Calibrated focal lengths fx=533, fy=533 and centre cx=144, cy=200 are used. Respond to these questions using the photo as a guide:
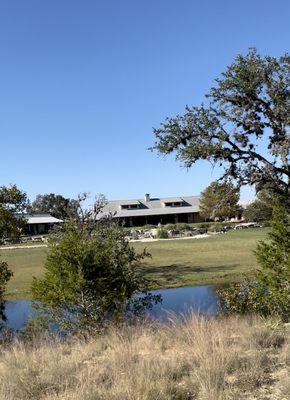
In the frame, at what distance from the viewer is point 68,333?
1134 cm

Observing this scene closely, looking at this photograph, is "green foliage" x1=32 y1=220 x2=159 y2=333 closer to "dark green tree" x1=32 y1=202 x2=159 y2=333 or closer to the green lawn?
"dark green tree" x1=32 y1=202 x2=159 y2=333

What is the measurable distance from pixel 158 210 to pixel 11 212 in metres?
99.1

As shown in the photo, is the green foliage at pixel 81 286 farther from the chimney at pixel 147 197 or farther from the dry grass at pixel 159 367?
the chimney at pixel 147 197

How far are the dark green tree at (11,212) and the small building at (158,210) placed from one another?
3761 inches

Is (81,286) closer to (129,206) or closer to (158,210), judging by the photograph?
(158,210)

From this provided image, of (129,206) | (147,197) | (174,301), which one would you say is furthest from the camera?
(147,197)

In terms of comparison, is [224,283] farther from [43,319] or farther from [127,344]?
[127,344]

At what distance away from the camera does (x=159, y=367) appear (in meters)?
6.40

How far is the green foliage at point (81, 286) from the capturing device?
11602 millimetres

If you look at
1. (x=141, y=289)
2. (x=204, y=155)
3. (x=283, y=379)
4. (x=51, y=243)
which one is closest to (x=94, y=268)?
(x=51, y=243)

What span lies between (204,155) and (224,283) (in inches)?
758

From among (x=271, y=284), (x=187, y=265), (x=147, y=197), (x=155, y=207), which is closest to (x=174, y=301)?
(x=271, y=284)

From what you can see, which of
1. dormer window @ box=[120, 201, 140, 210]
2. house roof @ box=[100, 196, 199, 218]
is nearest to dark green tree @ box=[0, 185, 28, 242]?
house roof @ box=[100, 196, 199, 218]

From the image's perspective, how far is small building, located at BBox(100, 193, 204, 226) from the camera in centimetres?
11206
